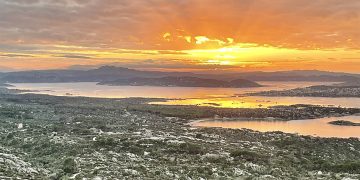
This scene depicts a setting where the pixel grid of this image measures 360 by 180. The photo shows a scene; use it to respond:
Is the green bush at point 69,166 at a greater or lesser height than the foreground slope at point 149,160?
greater

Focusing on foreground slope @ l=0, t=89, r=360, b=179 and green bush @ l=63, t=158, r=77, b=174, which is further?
foreground slope @ l=0, t=89, r=360, b=179

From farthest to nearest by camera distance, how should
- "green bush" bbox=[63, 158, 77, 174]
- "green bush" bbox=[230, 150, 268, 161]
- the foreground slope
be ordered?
"green bush" bbox=[230, 150, 268, 161] → the foreground slope → "green bush" bbox=[63, 158, 77, 174]

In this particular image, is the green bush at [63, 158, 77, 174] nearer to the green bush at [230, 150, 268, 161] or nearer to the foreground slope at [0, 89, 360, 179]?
the foreground slope at [0, 89, 360, 179]

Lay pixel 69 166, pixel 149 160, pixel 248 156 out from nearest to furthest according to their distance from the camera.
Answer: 1. pixel 69 166
2. pixel 149 160
3. pixel 248 156

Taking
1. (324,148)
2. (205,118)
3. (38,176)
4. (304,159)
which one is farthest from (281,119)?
(38,176)

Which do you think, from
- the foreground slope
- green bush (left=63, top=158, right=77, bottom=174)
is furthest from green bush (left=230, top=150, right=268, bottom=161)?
green bush (left=63, top=158, right=77, bottom=174)

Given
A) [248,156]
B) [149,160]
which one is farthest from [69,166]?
[248,156]

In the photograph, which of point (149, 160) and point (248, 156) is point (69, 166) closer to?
point (149, 160)

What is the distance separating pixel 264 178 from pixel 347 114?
147 metres

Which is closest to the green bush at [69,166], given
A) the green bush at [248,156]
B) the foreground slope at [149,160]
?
the foreground slope at [149,160]

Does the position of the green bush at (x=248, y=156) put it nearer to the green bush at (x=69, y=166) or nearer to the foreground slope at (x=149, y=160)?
the foreground slope at (x=149, y=160)

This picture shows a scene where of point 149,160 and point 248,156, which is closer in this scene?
point 149,160

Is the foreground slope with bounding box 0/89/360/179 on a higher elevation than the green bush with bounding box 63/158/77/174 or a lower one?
lower

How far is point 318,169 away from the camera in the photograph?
160 ft
